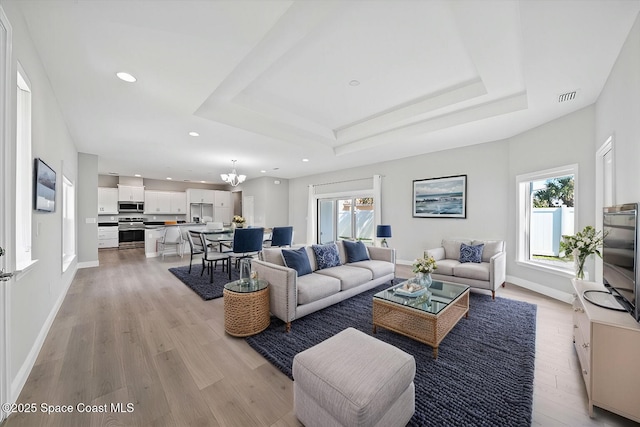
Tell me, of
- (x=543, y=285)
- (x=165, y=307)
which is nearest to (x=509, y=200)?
(x=543, y=285)

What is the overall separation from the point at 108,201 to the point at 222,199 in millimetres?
3898

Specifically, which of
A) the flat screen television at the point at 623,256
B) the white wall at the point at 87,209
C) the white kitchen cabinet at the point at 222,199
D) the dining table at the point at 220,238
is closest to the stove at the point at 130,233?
the white kitchen cabinet at the point at 222,199

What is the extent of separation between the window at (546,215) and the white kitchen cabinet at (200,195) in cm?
1043

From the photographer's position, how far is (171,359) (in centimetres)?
214

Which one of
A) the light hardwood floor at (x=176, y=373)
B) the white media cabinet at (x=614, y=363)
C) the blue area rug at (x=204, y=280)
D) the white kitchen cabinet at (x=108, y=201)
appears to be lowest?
the light hardwood floor at (x=176, y=373)

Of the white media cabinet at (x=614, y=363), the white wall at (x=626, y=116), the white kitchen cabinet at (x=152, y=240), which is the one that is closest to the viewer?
the white media cabinet at (x=614, y=363)

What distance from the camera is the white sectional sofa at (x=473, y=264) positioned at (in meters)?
3.54

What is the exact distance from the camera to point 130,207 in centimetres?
912

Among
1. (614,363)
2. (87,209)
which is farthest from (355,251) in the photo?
(87,209)

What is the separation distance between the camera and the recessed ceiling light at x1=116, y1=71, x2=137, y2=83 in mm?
2492

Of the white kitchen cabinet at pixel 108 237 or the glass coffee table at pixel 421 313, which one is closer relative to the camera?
the glass coffee table at pixel 421 313

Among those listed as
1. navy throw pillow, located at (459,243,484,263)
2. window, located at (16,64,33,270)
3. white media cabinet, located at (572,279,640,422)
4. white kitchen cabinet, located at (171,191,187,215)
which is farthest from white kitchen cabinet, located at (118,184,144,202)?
white media cabinet, located at (572,279,640,422)

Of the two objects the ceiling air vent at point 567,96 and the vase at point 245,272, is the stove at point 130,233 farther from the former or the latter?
the ceiling air vent at point 567,96

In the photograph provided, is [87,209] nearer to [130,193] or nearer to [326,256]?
[130,193]
